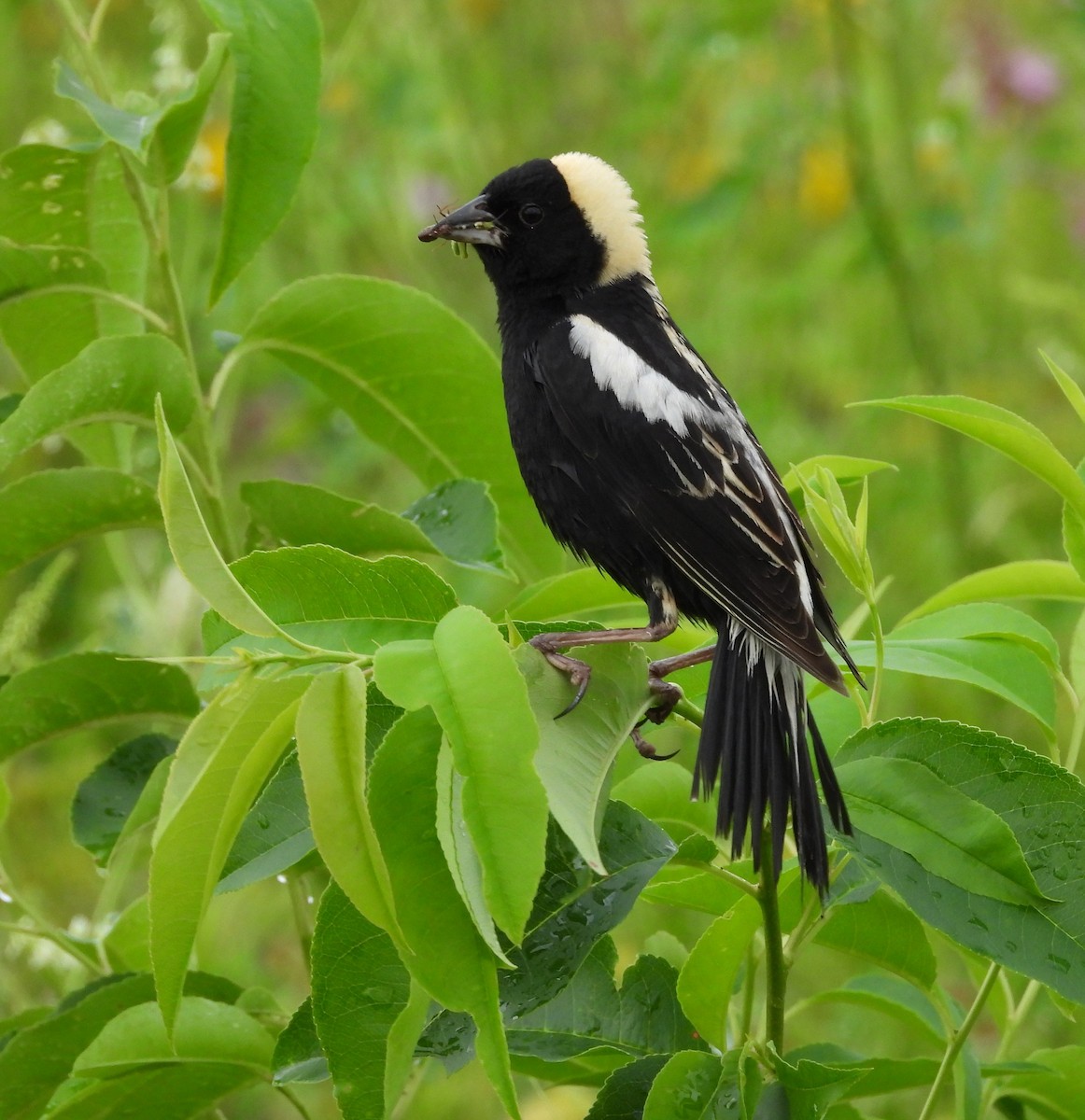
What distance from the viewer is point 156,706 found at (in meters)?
1.57

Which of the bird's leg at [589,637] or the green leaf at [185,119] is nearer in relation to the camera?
the bird's leg at [589,637]

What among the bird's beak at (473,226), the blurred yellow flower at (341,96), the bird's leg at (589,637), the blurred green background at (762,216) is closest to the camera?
the bird's leg at (589,637)

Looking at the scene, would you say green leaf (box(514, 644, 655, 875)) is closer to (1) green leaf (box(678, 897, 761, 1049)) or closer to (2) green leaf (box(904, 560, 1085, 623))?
(1) green leaf (box(678, 897, 761, 1049))

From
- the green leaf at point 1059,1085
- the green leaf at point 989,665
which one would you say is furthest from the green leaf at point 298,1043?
the green leaf at point 1059,1085

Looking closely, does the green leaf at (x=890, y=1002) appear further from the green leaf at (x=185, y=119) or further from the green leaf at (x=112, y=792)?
the green leaf at (x=185, y=119)

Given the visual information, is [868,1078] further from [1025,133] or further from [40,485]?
[1025,133]

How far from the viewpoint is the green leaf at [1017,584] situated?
1391 mm

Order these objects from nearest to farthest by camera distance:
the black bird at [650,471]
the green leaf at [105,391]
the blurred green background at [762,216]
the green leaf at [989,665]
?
the green leaf at [989,665] < the green leaf at [105,391] < the black bird at [650,471] < the blurred green background at [762,216]

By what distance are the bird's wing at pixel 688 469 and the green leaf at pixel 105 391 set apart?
2.24 feet

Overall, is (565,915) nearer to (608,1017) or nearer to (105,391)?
(608,1017)

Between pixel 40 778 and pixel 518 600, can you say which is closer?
pixel 518 600

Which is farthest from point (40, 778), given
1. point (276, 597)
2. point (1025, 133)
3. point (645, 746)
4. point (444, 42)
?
point (1025, 133)

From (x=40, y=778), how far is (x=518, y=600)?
323cm

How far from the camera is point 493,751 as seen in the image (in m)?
0.90
